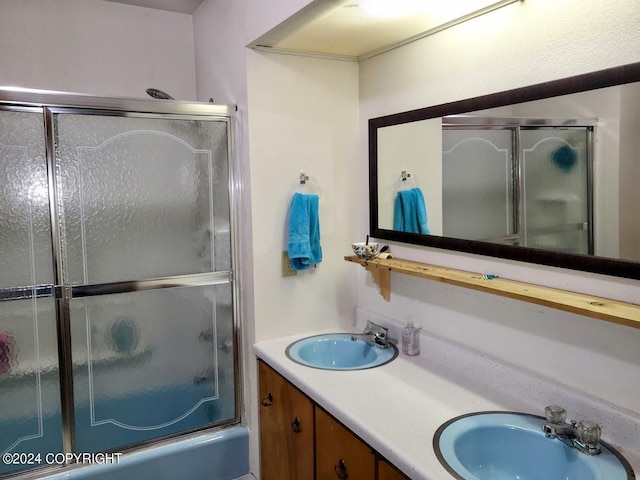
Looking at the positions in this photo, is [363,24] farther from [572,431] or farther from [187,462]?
[187,462]

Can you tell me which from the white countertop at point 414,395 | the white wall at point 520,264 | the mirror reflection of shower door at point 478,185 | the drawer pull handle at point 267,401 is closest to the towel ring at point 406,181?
the mirror reflection of shower door at point 478,185

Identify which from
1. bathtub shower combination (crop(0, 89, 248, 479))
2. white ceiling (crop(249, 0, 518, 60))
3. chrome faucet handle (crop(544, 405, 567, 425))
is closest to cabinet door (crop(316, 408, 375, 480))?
chrome faucet handle (crop(544, 405, 567, 425))

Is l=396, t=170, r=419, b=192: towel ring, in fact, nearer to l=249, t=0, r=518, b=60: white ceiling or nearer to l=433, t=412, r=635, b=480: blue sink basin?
l=249, t=0, r=518, b=60: white ceiling

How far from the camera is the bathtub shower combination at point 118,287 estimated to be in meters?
2.02

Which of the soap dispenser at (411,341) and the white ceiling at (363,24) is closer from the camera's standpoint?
the white ceiling at (363,24)

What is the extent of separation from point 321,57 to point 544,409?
173 centimetres

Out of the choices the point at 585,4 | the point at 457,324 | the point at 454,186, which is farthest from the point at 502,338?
the point at 585,4

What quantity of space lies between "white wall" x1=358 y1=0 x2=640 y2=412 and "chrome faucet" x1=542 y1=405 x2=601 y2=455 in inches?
5.5

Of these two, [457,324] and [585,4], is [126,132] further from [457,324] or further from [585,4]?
[585,4]

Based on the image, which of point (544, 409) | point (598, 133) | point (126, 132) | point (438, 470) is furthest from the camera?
point (126, 132)

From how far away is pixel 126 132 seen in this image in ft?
7.09

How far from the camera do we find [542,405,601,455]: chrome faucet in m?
1.35
